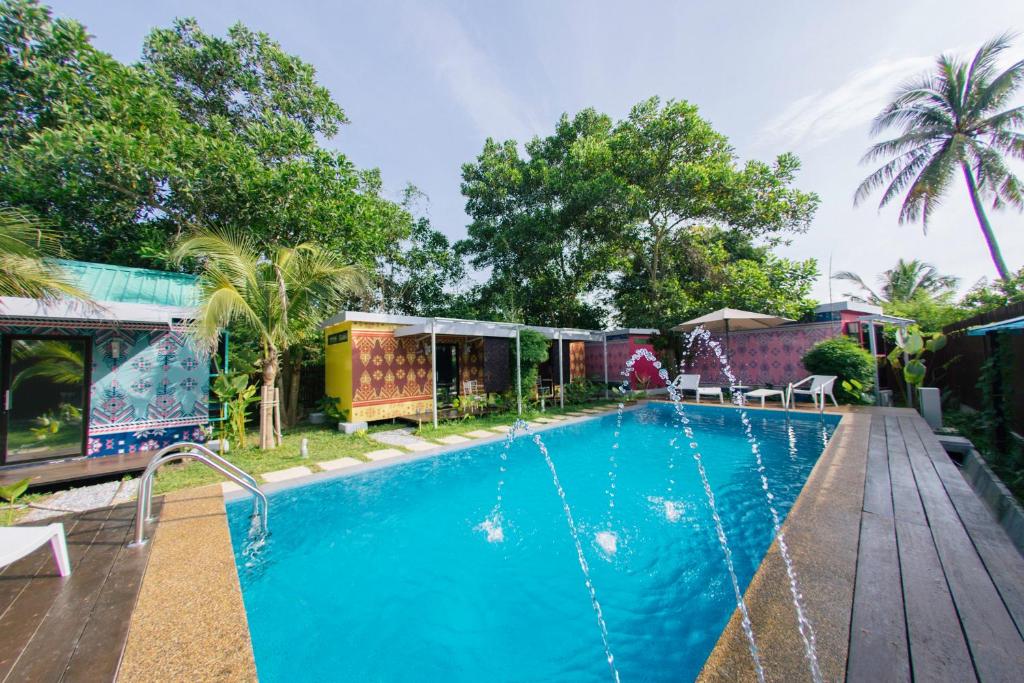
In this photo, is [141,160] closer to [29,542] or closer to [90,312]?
[90,312]

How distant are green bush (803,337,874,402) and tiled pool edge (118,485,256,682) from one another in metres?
12.9

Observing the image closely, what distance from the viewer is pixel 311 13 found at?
830 cm

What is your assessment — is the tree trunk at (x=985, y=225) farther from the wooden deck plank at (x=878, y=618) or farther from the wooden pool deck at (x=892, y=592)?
the wooden deck plank at (x=878, y=618)

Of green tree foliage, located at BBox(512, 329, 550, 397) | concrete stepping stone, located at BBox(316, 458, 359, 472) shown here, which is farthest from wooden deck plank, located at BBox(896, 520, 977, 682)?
green tree foliage, located at BBox(512, 329, 550, 397)

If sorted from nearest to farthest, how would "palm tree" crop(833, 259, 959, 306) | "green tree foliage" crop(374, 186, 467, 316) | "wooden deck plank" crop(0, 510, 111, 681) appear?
"wooden deck plank" crop(0, 510, 111, 681) → "green tree foliage" crop(374, 186, 467, 316) → "palm tree" crop(833, 259, 959, 306)

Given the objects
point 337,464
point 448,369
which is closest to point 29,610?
point 337,464

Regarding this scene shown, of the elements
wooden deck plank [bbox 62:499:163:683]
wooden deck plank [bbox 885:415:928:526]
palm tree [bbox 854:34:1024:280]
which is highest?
palm tree [bbox 854:34:1024:280]

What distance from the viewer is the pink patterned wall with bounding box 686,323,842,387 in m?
11.9

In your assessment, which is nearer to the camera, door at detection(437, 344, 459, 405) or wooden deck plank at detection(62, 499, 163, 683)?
wooden deck plank at detection(62, 499, 163, 683)

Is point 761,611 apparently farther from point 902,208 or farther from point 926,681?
point 902,208

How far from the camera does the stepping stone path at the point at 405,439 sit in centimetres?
708

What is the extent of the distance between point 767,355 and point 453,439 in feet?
36.8

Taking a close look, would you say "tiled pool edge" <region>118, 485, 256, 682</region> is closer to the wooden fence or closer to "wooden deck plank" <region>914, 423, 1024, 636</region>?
"wooden deck plank" <region>914, 423, 1024, 636</region>

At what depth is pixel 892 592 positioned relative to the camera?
7.18ft
